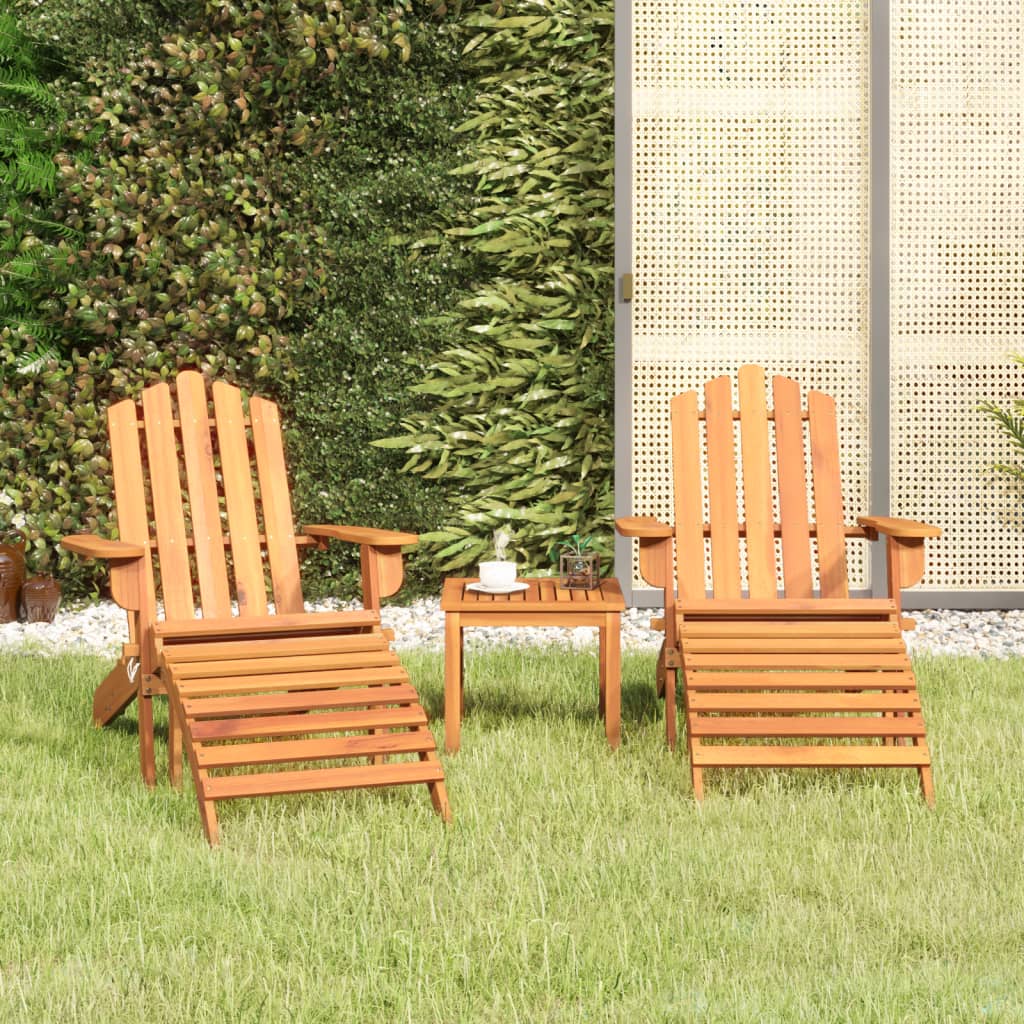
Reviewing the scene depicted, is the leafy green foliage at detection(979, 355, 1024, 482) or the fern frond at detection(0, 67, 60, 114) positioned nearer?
the leafy green foliage at detection(979, 355, 1024, 482)

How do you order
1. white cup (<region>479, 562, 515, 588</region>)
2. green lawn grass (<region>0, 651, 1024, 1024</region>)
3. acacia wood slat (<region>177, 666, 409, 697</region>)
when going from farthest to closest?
white cup (<region>479, 562, 515, 588</region>), acacia wood slat (<region>177, 666, 409, 697</region>), green lawn grass (<region>0, 651, 1024, 1024</region>)

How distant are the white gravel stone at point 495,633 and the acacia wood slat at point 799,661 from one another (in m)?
1.47

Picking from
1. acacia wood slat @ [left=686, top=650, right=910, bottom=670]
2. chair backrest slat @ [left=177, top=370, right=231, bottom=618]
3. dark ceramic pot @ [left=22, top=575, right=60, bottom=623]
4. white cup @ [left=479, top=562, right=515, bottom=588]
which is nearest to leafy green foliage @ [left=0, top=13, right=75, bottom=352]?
dark ceramic pot @ [left=22, top=575, right=60, bottom=623]

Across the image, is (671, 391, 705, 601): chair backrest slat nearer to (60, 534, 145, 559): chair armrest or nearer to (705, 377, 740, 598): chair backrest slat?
(705, 377, 740, 598): chair backrest slat

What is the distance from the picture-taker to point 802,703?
345 cm

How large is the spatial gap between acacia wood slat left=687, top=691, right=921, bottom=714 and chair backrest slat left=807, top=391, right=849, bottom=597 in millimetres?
653

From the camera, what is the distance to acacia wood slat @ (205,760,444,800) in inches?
120

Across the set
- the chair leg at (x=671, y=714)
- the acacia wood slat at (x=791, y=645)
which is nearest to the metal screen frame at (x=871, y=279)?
the chair leg at (x=671, y=714)

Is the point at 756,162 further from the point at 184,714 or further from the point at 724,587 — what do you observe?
the point at 184,714

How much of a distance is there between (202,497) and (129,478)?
0.89 ft

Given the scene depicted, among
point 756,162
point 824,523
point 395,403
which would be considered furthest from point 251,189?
point 824,523

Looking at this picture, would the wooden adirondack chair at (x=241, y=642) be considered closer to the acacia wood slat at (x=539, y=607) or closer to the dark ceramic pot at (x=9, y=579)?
the acacia wood slat at (x=539, y=607)

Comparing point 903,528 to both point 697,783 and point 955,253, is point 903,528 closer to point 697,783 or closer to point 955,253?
point 697,783

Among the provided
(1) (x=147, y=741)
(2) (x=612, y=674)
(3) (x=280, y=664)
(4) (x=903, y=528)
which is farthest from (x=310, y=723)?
(4) (x=903, y=528)
